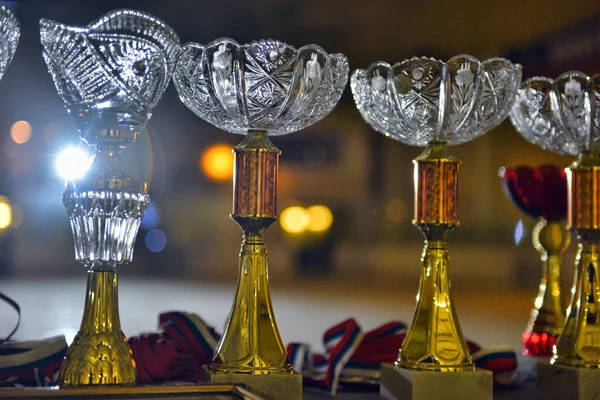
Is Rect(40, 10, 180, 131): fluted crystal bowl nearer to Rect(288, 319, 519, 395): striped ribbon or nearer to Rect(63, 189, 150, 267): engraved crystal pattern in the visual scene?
Rect(63, 189, 150, 267): engraved crystal pattern

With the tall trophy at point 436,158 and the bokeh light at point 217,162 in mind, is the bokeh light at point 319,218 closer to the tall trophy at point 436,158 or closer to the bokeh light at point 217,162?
the bokeh light at point 217,162

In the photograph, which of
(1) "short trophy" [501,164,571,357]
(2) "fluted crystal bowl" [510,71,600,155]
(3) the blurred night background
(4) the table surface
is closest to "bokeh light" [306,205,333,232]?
(3) the blurred night background

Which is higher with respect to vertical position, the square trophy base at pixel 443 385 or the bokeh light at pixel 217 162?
the bokeh light at pixel 217 162

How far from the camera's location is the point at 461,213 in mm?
2043

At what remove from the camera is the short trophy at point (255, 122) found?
0.61m

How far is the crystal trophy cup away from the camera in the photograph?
22.7 inches

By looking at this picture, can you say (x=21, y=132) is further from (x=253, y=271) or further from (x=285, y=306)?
(x=253, y=271)

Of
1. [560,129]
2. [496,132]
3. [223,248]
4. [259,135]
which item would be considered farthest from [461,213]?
[259,135]

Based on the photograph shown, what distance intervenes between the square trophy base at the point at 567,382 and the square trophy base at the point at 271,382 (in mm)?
234

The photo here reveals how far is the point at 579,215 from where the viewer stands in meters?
0.75

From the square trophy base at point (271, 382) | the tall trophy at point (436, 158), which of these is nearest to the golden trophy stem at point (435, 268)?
the tall trophy at point (436, 158)

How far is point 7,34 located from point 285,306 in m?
1.33

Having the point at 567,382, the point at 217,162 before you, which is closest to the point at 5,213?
the point at 217,162

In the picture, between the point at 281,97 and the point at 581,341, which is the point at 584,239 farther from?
the point at 281,97
